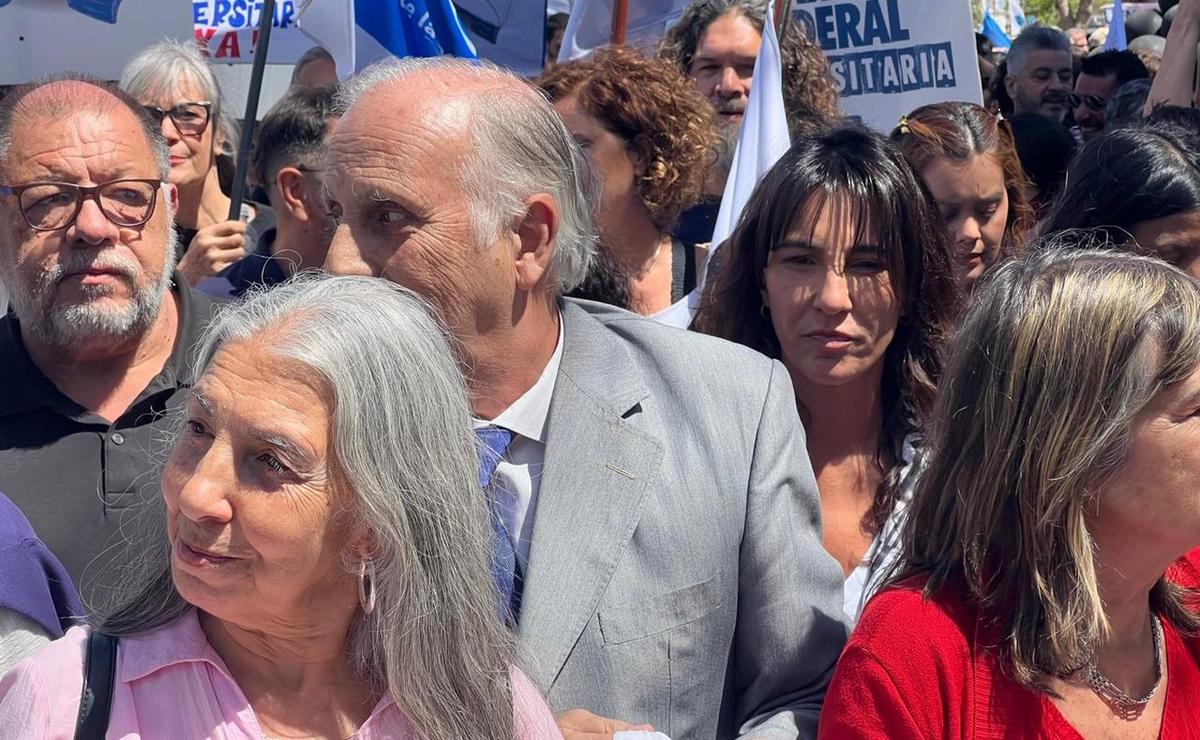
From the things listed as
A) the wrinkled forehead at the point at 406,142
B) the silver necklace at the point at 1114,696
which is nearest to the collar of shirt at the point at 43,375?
the wrinkled forehead at the point at 406,142

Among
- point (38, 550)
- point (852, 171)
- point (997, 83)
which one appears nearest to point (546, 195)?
point (852, 171)

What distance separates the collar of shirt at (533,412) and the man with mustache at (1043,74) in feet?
19.8

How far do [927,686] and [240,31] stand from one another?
7634mm

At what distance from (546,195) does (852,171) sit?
2.71ft

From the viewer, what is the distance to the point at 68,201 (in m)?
3.53

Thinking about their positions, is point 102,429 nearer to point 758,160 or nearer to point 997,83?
point 758,160

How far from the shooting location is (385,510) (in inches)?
85.6

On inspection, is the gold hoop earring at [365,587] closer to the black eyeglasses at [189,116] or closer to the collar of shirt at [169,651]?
the collar of shirt at [169,651]

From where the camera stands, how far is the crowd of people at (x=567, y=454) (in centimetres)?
218

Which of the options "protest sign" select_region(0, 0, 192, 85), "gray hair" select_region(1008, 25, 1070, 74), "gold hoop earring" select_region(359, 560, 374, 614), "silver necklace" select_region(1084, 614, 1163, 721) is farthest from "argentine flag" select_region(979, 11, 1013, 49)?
"gold hoop earring" select_region(359, 560, 374, 614)

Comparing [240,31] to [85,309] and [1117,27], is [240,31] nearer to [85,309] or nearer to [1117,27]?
[1117,27]

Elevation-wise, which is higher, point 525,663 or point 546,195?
point 546,195

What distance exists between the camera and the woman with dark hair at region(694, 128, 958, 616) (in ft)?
11.2

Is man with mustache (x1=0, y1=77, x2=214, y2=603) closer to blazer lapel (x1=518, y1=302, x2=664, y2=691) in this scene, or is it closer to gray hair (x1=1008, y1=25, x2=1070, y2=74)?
blazer lapel (x1=518, y1=302, x2=664, y2=691)
